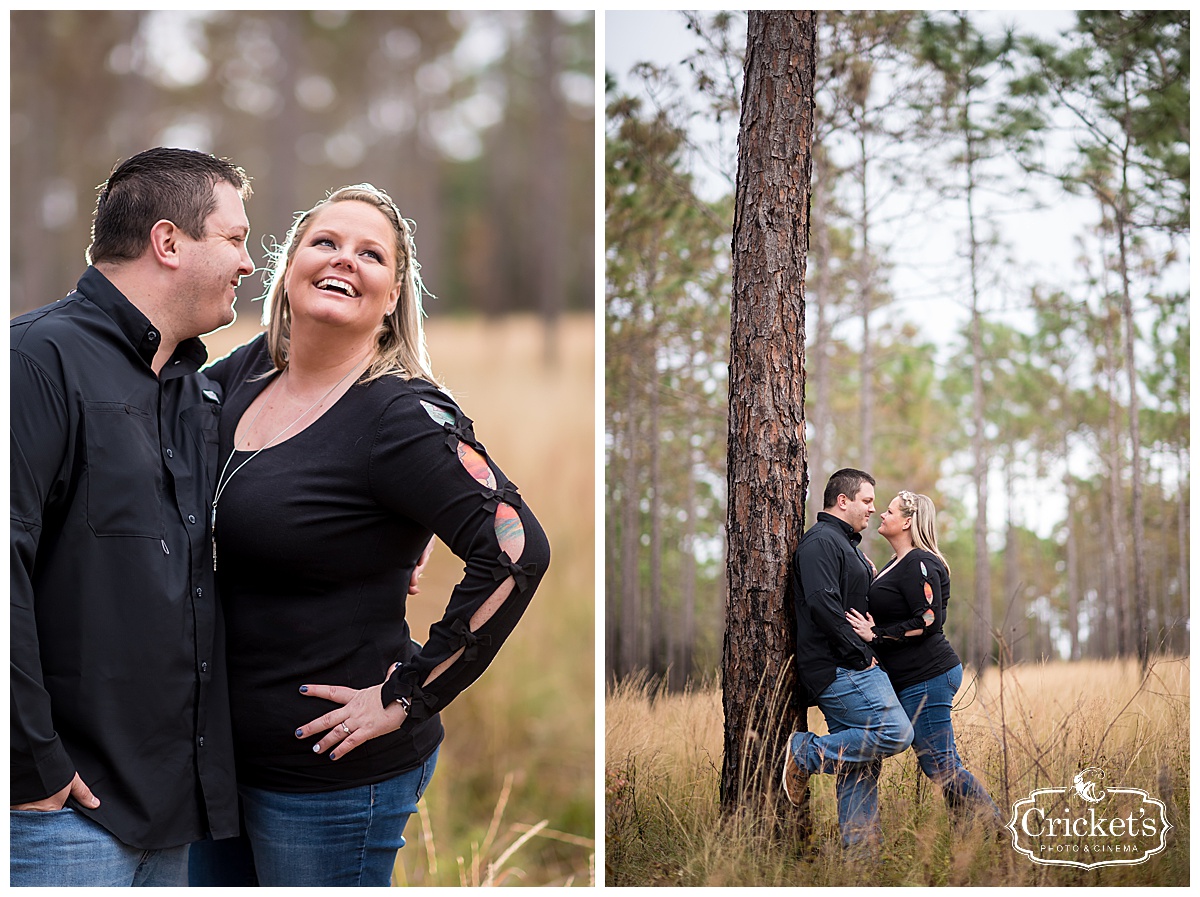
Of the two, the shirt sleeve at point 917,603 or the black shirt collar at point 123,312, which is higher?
the black shirt collar at point 123,312

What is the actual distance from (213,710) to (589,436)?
533 cm

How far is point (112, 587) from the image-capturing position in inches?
83.6

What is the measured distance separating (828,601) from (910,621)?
269mm

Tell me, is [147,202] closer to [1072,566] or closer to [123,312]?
[123,312]

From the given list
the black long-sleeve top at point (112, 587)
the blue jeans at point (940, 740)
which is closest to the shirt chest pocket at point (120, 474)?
the black long-sleeve top at point (112, 587)

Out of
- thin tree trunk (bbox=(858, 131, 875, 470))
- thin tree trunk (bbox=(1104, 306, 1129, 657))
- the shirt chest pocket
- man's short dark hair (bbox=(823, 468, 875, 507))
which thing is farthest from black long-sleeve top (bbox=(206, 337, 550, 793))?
thin tree trunk (bbox=(858, 131, 875, 470))

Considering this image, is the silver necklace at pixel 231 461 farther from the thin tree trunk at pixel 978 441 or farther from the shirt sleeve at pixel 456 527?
the thin tree trunk at pixel 978 441

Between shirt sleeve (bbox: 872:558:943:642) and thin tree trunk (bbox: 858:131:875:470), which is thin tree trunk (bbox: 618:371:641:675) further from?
thin tree trunk (bbox: 858:131:875:470)

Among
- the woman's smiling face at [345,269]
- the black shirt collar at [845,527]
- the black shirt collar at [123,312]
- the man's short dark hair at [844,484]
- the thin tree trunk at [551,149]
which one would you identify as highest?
the thin tree trunk at [551,149]

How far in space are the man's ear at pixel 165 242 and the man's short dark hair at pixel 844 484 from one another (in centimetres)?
203

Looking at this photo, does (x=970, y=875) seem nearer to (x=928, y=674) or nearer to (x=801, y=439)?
(x=928, y=674)

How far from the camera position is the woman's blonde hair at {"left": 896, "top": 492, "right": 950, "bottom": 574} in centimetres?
309

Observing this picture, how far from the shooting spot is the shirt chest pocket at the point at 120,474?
2.09 metres

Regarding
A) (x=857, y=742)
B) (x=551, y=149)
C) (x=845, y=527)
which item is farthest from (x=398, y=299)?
(x=551, y=149)
